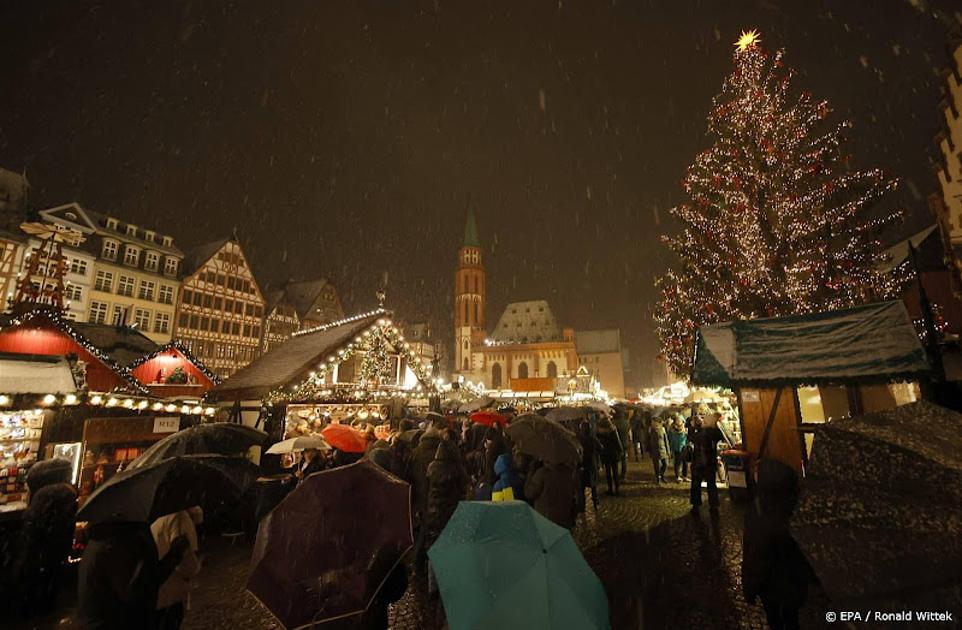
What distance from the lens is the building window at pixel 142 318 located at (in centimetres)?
3625

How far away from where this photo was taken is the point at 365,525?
2873 mm

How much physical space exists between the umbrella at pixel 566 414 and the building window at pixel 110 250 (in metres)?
39.6

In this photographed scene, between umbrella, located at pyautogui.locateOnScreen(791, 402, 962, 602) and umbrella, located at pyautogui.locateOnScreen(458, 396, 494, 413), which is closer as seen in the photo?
umbrella, located at pyautogui.locateOnScreen(791, 402, 962, 602)

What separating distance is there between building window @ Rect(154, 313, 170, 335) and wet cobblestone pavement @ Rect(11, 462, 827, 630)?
3744 cm

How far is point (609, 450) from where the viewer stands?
12.2m

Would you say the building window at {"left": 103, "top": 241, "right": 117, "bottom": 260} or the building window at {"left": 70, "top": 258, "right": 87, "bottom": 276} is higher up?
the building window at {"left": 103, "top": 241, "right": 117, "bottom": 260}

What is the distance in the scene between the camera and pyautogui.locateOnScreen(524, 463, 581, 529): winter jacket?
5.86 metres

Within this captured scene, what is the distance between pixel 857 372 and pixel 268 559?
336 inches

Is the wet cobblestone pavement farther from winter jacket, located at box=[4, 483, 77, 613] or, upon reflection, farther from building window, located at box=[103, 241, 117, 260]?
building window, located at box=[103, 241, 117, 260]

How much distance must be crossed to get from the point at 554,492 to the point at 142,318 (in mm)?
43047

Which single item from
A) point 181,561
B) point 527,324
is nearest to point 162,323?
point 181,561

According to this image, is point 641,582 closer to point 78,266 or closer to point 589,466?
point 589,466

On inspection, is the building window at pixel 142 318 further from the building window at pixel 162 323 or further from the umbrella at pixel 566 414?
the umbrella at pixel 566 414

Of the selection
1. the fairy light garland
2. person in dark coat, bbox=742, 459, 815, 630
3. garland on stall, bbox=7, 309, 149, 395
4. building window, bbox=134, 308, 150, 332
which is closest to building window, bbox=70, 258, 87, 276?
building window, bbox=134, 308, 150, 332
